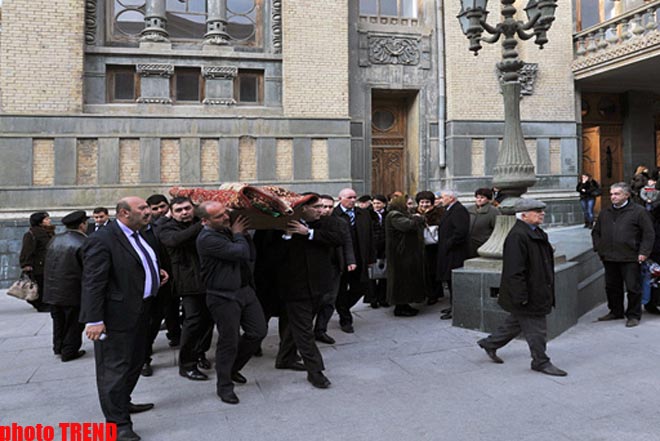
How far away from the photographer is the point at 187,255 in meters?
5.12

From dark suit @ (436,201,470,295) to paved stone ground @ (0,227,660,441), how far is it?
4.61ft

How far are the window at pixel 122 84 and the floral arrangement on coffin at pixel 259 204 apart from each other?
8.80 meters

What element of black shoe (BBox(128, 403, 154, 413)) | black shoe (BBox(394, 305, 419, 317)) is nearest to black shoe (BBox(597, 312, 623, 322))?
black shoe (BBox(394, 305, 419, 317))

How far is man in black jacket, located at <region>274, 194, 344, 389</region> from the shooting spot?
182 inches

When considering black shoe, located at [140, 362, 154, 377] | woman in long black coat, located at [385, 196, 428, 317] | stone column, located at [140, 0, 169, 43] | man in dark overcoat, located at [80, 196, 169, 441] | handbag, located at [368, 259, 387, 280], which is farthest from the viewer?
stone column, located at [140, 0, 169, 43]

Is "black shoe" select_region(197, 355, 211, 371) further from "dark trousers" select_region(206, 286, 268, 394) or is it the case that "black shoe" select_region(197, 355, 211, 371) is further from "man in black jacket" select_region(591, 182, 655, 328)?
"man in black jacket" select_region(591, 182, 655, 328)

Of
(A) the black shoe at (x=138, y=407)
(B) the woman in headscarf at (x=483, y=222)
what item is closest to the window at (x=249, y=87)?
(B) the woman in headscarf at (x=483, y=222)

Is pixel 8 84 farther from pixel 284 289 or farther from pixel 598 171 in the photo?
pixel 598 171

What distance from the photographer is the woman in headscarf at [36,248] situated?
7.95 m

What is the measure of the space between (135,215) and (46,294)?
286 centimetres

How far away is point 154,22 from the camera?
39.6 feet

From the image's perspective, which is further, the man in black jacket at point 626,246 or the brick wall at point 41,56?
the brick wall at point 41,56

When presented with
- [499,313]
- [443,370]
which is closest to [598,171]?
[499,313]

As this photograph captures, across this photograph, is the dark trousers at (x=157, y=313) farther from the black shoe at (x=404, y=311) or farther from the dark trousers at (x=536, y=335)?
the dark trousers at (x=536, y=335)
